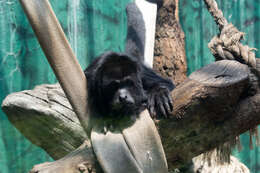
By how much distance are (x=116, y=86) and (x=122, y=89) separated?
0.18 ft

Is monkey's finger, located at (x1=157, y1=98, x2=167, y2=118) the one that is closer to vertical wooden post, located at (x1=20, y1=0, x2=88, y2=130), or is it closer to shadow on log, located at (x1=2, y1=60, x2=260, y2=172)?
shadow on log, located at (x1=2, y1=60, x2=260, y2=172)

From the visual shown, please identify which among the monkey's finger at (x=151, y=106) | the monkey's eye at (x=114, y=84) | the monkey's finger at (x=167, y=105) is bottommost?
the monkey's finger at (x=151, y=106)

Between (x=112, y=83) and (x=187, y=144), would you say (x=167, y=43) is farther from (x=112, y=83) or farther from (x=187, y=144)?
(x=187, y=144)

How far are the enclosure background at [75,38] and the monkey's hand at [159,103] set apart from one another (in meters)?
2.13

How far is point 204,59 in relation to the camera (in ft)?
13.9

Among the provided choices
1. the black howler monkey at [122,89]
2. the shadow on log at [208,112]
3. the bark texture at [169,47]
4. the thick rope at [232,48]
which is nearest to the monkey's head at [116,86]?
the black howler monkey at [122,89]

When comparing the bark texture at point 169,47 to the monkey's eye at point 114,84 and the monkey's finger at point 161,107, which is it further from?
the monkey's finger at point 161,107

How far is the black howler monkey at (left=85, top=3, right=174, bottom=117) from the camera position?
1482mm

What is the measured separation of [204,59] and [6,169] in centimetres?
344

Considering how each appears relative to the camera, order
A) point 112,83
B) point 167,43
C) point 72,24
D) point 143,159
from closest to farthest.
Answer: point 143,159 < point 112,83 < point 167,43 < point 72,24

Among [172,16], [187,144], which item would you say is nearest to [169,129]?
[187,144]

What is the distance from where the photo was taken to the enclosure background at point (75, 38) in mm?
3244

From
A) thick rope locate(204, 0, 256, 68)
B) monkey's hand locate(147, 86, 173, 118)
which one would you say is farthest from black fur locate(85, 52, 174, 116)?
thick rope locate(204, 0, 256, 68)

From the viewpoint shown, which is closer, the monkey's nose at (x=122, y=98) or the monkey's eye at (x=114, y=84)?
the monkey's nose at (x=122, y=98)
